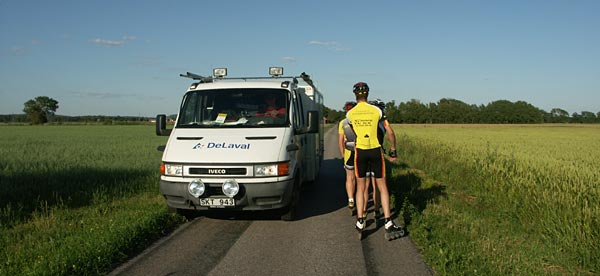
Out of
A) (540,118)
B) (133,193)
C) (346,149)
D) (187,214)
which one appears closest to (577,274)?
(346,149)

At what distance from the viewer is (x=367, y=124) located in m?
5.93

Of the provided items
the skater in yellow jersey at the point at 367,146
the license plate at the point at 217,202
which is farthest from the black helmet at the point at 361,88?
the license plate at the point at 217,202

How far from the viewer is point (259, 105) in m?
7.46

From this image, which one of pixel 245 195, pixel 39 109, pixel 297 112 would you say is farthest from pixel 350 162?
pixel 39 109

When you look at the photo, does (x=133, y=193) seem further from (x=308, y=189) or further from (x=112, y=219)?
(x=308, y=189)

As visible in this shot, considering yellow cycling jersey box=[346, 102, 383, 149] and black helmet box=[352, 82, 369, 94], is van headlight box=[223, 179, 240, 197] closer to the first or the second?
yellow cycling jersey box=[346, 102, 383, 149]

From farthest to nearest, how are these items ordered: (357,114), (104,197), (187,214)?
(104,197) → (187,214) → (357,114)

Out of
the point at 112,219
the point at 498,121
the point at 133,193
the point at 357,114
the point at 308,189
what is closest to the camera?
the point at 357,114

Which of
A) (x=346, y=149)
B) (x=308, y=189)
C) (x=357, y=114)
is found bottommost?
(x=308, y=189)

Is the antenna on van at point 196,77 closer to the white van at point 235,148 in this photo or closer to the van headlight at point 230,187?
the white van at point 235,148

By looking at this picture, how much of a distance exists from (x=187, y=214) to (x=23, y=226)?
2241 millimetres

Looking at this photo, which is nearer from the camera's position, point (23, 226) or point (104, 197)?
point (23, 226)

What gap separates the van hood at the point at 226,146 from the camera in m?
6.19

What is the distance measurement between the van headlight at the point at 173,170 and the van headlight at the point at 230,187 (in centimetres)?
70
